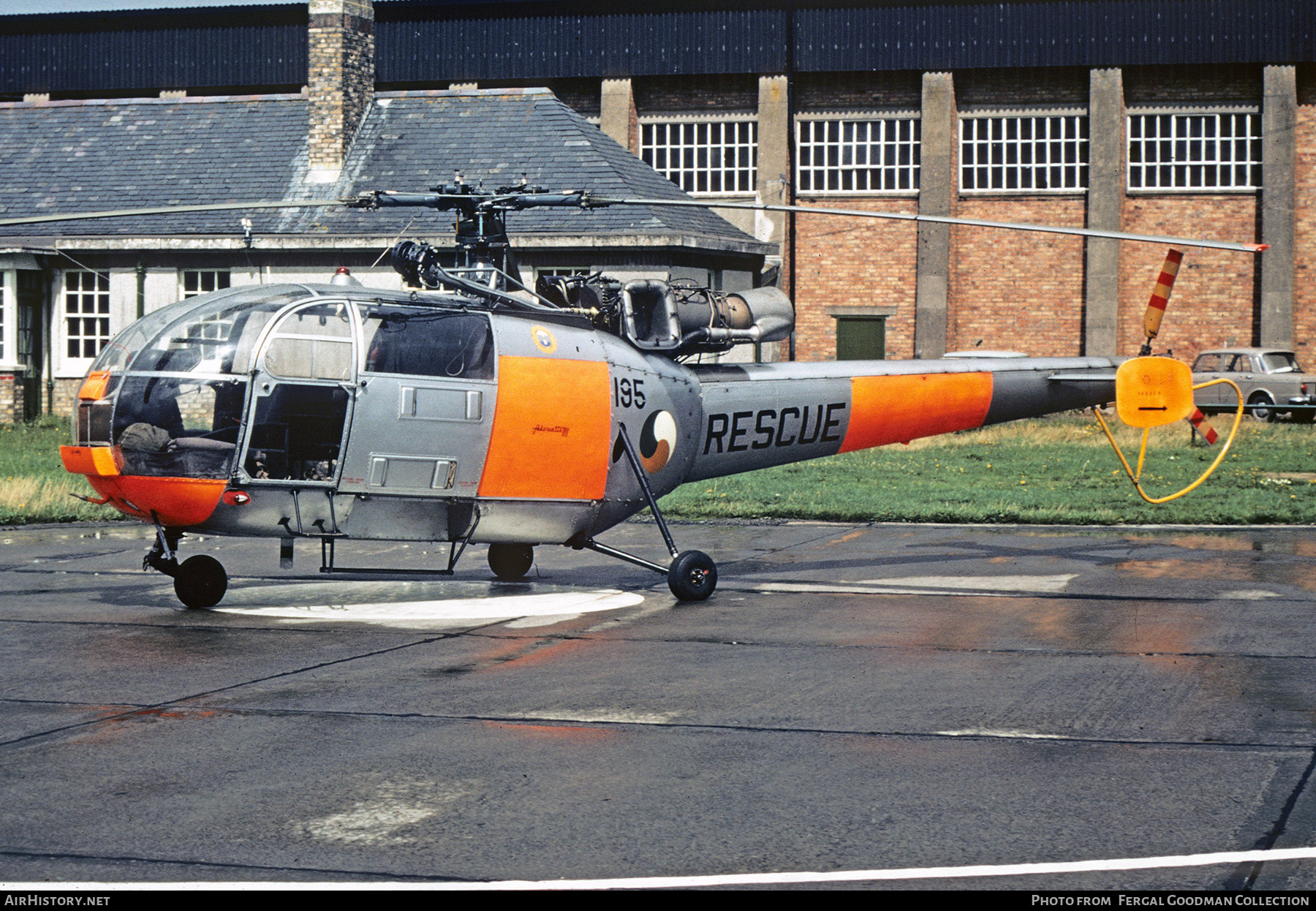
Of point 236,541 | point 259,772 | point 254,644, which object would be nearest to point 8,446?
point 236,541

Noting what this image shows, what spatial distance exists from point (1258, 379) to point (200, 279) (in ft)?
78.6

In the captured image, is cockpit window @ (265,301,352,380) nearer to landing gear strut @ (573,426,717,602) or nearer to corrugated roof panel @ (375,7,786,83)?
landing gear strut @ (573,426,717,602)

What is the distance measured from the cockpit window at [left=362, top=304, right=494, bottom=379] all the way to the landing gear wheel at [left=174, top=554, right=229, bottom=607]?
2.02 meters

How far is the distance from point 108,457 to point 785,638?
4.66 meters

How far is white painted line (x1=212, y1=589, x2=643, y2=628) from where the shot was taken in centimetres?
Result: 1049

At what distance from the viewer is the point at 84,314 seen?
3108cm

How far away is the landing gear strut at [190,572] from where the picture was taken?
1068 cm

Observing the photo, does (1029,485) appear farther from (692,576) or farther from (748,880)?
(748,880)

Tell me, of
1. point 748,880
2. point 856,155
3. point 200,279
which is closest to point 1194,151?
point 856,155

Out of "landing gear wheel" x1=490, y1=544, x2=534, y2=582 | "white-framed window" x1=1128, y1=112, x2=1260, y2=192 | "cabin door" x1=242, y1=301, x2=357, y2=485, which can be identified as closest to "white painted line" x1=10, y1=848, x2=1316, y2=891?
"cabin door" x1=242, y1=301, x2=357, y2=485

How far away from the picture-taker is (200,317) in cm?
1012

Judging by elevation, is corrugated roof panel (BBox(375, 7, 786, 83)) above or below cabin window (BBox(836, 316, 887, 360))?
above

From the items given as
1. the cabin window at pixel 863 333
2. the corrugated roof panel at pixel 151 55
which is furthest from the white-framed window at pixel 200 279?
the cabin window at pixel 863 333

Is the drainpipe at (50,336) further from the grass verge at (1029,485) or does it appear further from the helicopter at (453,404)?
the helicopter at (453,404)
